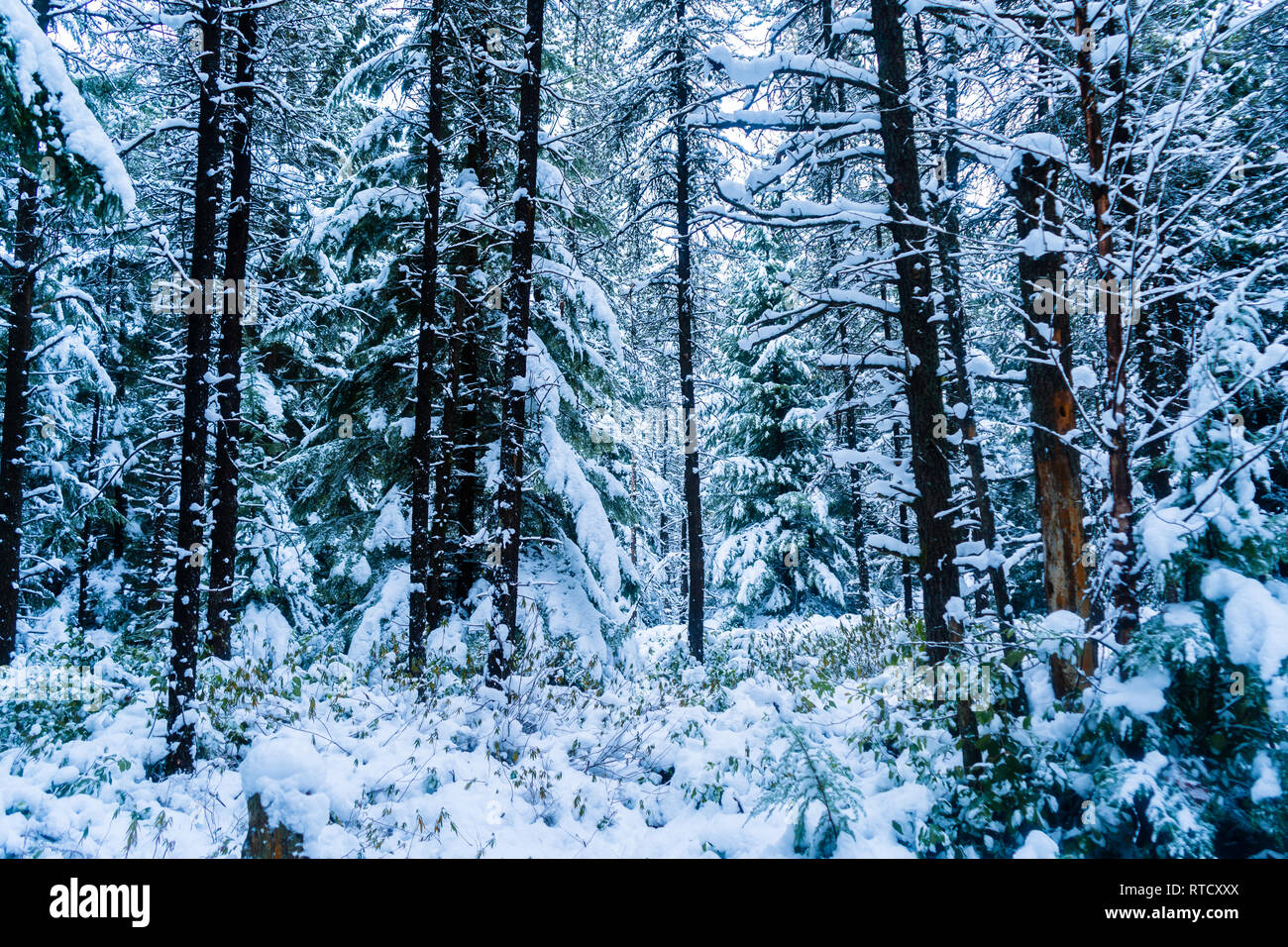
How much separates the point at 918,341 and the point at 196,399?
755 centimetres

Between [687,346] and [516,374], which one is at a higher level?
[687,346]

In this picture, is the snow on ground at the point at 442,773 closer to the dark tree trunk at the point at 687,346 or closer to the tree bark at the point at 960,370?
the tree bark at the point at 960,370

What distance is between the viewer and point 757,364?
18.4m

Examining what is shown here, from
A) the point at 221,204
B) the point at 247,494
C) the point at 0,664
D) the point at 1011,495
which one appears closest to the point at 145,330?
the point at 247,494

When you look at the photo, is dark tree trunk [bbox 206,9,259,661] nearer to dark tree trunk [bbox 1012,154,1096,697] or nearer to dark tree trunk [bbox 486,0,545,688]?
dark tree trunk [bbox 486,0,545,688]

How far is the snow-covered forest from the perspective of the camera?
12.0 ft

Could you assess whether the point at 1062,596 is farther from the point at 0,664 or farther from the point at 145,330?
the point at 145,330

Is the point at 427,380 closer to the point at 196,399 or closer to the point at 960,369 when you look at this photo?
the point at 196,399

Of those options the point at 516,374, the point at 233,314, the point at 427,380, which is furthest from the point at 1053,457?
the point at 233,314

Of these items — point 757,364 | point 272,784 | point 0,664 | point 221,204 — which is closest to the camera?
point 272,784

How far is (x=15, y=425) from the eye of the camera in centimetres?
955

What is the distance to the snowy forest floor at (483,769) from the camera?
421cm

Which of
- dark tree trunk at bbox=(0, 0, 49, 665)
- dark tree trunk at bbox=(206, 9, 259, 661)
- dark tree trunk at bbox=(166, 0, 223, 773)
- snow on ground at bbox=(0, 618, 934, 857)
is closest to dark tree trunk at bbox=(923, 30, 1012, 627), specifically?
snow on ground at bbox=(0, 618, 934, 857)

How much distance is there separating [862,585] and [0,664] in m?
19.6
